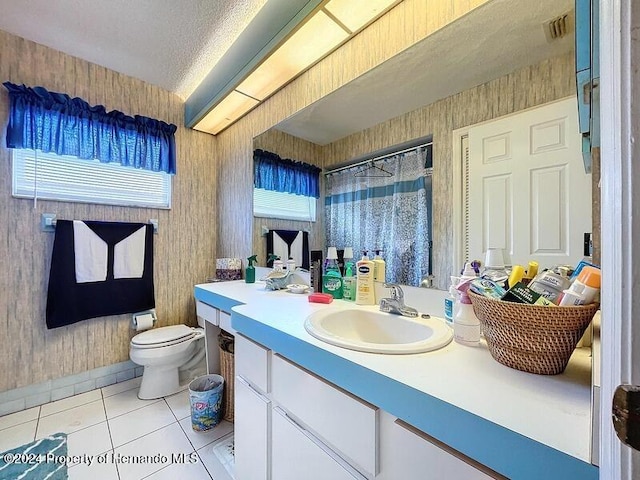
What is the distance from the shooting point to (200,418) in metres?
1.53

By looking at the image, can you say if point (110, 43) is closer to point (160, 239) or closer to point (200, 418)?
point (160, 239)

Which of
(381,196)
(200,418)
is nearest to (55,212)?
(200,418)

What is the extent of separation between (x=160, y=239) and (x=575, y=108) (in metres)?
2.49

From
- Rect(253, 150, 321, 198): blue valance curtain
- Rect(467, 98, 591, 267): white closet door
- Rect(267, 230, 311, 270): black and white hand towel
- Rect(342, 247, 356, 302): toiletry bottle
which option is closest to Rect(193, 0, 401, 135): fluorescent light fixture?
Rect(253, 150, 321, 198): blue valance curtain

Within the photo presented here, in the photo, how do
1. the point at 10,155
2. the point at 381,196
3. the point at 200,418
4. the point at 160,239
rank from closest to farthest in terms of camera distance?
the point at 381,196
the point at 200,418
the point at 10,155
the point at 160,239

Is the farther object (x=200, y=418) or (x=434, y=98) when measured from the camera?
(x=200, y=418)

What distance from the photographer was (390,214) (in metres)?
1.20

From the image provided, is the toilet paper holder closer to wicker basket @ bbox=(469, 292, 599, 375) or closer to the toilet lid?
the toilet lid

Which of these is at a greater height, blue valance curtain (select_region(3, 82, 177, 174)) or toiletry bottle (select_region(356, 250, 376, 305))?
blue valance curtain (select_region(3, 82, 177, 174))

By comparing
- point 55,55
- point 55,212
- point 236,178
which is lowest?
point 55,212

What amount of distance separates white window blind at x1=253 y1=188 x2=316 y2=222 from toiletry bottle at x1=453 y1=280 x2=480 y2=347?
933 millimetres

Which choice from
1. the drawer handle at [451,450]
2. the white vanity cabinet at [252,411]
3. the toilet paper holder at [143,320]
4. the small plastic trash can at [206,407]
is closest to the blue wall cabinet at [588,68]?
the drawer handle at [451,450]

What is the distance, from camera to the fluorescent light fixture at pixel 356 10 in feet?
3.84

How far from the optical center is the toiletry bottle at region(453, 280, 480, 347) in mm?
744
